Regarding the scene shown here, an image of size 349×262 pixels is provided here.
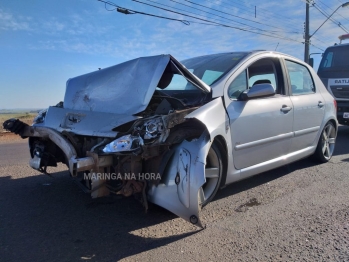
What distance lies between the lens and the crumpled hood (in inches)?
126

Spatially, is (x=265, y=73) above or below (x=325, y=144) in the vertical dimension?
above

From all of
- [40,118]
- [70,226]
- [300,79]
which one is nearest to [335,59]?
[300,79]

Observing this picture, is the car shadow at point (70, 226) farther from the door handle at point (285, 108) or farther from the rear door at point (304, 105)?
the rear door at point (304, 105)

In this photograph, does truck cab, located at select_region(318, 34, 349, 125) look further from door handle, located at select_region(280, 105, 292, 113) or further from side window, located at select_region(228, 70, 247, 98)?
side window, located at select_region(228, 70, 247, 98)

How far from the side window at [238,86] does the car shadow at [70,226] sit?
1.59 m

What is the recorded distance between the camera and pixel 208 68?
4039 millimetres

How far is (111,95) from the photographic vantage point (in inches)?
134

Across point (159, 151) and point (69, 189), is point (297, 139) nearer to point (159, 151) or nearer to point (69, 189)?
point (159, 151)

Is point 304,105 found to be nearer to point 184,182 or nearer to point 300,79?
point 300,79

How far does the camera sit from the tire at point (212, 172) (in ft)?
10.8

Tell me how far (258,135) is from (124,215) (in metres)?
1.89

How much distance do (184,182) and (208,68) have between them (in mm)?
1871

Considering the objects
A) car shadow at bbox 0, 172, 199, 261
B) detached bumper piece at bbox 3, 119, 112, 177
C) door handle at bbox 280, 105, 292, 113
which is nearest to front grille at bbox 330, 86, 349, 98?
door handle at bbox 280, 105, 292, 113

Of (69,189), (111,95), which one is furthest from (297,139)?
(69,189)
